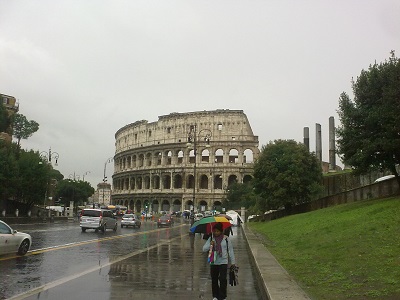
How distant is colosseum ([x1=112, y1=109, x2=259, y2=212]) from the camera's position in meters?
92.9

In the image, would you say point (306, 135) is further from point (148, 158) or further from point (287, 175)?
point (148, 158)

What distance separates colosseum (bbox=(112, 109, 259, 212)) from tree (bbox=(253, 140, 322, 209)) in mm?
42914

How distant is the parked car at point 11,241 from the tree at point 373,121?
19.1 meters

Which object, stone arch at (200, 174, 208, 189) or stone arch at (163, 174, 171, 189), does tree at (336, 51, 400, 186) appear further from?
stone arch at (163, 174, 171, 189)

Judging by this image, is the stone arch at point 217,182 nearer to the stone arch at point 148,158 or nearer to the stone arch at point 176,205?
the stone arch at point 176,205

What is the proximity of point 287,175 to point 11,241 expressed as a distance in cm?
3150

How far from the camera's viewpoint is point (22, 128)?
7000 centimetres

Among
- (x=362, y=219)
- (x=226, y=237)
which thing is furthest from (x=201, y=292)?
(x=362, y=219)

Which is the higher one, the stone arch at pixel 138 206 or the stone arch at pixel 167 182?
the stone arch at pixel 167 182

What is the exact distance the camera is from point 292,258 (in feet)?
42.3

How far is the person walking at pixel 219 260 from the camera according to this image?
23.2ft

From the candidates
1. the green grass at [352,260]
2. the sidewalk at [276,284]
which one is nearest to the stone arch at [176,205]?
the green grass at [352,260]

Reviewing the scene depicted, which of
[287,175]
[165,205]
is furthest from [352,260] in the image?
[165,205]

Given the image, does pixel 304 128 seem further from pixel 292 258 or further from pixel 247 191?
pixel 292 258
